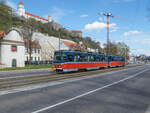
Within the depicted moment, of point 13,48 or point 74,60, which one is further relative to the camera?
point 13,48

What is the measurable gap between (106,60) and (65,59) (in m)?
15.9

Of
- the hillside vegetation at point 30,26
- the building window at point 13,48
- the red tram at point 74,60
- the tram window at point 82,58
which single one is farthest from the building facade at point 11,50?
the tram window at point 82,58

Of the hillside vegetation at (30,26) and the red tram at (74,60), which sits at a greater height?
the hillside vegetation at (30,26)

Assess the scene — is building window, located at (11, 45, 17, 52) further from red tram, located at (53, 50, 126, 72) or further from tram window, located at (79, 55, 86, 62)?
tram window, located at (79, 55, 86, 62)

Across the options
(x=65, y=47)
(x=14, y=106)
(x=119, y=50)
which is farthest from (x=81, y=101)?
(x=119, y=50)

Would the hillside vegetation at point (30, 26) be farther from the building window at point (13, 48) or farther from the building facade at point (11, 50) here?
the building window at point (13, 48)

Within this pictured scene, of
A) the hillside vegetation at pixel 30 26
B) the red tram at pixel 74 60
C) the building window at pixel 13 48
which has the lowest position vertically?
the red tram at pixel 74 60

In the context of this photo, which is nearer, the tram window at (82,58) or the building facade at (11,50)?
the tram window at (82,58)

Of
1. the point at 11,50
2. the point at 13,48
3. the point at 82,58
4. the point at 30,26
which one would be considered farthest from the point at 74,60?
the point at 30,26

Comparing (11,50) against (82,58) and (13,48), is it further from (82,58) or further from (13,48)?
(82,58)

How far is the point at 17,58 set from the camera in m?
42.3

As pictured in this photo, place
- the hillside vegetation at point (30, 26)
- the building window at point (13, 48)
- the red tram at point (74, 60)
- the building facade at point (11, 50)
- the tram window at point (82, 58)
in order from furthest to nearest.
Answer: the hillside vegetation at point (30, 26) < the building window at point (13, 48) < the building facade at point (11, 50) < the tram window at point (82, 58) < the red tram at point (74, 60)

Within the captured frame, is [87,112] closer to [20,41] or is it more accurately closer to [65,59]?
[65,59]

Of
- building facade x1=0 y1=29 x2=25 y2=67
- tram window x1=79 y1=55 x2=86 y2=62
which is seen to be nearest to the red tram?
tram window x1=79 y1=55 x2=86 y2=62
